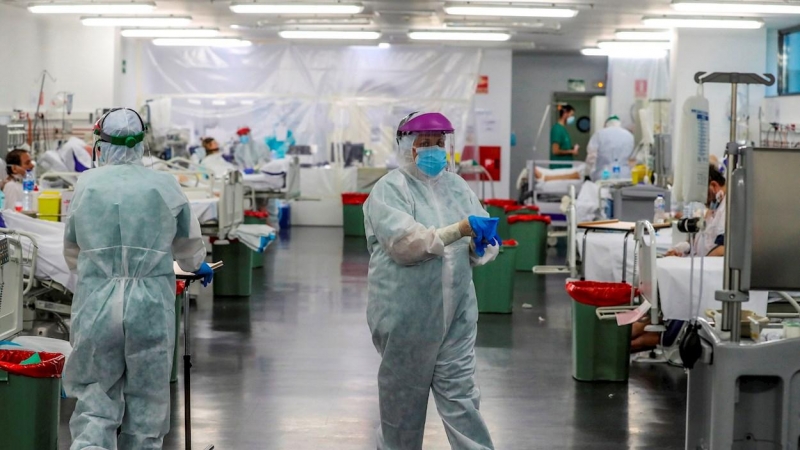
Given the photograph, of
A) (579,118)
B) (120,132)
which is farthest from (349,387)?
(579,118)

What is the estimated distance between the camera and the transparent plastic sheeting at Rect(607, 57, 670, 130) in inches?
586

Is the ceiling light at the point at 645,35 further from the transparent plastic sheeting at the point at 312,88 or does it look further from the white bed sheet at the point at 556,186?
the transparent plastic sheeting at the point at 312,88

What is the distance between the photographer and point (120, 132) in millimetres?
3904

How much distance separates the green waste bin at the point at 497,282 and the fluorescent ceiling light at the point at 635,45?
6.74 meters

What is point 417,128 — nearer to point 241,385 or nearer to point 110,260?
point 110,260

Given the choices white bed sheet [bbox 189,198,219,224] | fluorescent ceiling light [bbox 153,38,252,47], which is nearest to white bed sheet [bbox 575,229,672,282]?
white bed sheet [bbox 189,198,219,224]

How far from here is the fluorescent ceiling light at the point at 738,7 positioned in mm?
9922

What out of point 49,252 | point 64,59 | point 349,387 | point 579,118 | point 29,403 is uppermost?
point 64,59

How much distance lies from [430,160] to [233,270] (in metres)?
4.95

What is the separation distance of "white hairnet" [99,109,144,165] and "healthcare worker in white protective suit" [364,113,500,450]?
3.05 feet

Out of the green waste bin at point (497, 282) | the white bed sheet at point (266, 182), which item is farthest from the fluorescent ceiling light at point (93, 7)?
the green waste bin at point (497, 282)

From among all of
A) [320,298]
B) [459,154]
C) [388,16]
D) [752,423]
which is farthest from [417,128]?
[459,154]

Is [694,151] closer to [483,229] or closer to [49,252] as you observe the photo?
[483,229]

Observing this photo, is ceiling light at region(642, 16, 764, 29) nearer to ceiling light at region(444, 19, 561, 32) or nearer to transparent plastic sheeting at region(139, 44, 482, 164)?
ceiling light at region(444, 19, 561, 32)
